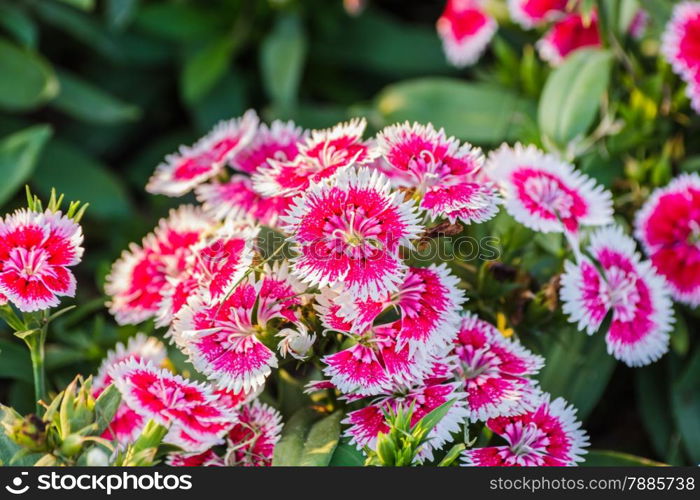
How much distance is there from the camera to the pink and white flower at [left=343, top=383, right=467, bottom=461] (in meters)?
1.27

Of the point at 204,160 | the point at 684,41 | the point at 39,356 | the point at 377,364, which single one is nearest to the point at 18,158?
the point at 204,160

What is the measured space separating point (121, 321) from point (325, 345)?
405 mm

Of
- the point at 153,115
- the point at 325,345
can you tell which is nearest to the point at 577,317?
the point at 325,345

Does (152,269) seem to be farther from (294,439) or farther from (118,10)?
(118,10)

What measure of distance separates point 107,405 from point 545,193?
2.70ft

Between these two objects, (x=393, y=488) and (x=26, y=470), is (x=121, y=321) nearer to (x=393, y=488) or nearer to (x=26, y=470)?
(x=26, y=470)

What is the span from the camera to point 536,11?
214 cm

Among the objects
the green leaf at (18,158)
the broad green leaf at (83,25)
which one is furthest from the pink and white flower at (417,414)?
the broad green leaf at (83,25)

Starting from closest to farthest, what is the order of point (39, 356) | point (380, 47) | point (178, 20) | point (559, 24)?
point (39, 356) < point (559, 24) < point (178, 20) < point (380, 47)

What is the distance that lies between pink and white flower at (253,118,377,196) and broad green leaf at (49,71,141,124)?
1.09 meters

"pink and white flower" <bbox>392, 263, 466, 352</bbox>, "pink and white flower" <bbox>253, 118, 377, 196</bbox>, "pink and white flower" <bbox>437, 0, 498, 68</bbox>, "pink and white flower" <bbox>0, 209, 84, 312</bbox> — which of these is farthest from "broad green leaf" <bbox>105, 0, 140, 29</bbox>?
"pink and white flower" <bbox>392, 263, 466, 352</bbox>

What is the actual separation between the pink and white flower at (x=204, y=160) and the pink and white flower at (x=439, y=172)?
341 millimetres

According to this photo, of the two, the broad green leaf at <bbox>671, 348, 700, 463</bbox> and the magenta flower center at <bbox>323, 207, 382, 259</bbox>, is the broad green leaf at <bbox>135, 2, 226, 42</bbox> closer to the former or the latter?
the magenta flower center at <bbox>323, 207, 382, 259</bbox>

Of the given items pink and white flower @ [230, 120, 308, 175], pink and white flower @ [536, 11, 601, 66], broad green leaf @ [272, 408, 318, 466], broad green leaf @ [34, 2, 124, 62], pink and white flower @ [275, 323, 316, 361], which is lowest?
broad green leaf @ [272, 408, 318, 466]
